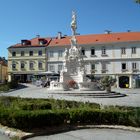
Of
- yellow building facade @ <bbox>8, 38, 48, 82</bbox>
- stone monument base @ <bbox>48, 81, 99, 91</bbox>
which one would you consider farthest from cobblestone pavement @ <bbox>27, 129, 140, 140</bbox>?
yellow building facade @ <bbox>8, 38, 48, 82</bbox>

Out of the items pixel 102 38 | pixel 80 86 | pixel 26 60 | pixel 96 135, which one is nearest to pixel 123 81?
pixel 102 38

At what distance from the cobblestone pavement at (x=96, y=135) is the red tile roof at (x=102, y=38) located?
51.9 metres

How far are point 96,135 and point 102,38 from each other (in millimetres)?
56349

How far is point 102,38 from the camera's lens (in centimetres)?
6825

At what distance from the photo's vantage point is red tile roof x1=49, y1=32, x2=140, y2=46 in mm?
65500

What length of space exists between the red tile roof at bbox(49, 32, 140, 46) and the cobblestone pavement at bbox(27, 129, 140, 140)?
51.9 metres

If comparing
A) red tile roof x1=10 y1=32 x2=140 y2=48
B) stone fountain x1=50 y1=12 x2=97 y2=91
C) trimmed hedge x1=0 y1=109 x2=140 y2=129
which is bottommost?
trimmed hedge x1=0 y1=109 x2=140 y2=129

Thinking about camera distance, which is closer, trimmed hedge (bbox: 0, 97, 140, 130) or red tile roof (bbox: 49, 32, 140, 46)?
trimmed hedge (bbox: 0, 97, 140, 130)

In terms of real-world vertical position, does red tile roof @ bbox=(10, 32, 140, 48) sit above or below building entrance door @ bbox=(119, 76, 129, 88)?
above

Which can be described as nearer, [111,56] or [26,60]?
[111,56]

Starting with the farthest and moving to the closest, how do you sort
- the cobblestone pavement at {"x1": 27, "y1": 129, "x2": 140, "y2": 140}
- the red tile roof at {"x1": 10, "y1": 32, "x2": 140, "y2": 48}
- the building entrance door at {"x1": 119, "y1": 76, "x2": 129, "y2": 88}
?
the red tile roof at {"x1": 10, "y1": 32, "x2": 140, "y2": 48}, the building entrance door at {"x1": 119, "y1": 76, "x2": 129, "y2": 88}, the cobblestone pavement at {"x1": 27, "y1": 129, "x2": 140, "y2": 140}

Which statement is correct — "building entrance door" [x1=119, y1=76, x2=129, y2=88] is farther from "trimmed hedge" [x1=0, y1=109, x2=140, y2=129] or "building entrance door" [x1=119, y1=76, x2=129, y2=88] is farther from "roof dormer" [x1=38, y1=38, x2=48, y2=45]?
"trimmed hedge" [x1=0, y1=109, x2=140, y2=129]

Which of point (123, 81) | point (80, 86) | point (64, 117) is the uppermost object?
point (123, 81)

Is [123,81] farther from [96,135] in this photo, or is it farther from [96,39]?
[96,135]
